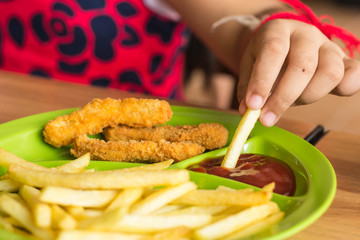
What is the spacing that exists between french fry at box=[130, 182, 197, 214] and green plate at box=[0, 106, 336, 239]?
18 cm

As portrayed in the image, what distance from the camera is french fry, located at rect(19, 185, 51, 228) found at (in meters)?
0.82

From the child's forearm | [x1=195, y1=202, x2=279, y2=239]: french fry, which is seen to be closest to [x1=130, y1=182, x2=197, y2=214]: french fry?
[x1=195, y1=202, x2=279, y2=239]: french fry

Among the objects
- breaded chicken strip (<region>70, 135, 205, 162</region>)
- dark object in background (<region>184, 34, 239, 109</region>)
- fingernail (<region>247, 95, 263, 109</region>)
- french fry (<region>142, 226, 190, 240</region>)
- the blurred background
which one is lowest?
the blurred background

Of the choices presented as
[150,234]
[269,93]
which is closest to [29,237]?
[150,234]

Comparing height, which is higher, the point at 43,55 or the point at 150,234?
the point at 150,234

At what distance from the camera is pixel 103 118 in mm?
1365

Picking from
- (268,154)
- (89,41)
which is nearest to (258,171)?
(268,154)

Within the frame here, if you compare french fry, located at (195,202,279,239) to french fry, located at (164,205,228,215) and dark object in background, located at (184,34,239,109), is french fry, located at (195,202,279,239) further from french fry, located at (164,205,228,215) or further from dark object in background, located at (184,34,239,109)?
dark object in background, located at (184,34,239,109)

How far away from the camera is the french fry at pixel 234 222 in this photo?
2.73 ft

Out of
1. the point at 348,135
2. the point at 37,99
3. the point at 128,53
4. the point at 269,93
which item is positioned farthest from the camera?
the point at 128,53

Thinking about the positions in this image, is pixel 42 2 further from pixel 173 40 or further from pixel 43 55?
pixel 173 40

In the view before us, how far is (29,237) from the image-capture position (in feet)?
2.77

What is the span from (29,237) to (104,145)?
1.57 feet

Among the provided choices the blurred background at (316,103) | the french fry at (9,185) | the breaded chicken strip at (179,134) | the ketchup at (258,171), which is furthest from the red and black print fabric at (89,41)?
the french fry at (9,185)
